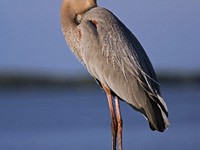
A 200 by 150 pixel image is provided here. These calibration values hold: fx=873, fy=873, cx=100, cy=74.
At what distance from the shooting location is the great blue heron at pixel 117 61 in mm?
7078

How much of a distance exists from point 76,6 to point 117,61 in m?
0.66

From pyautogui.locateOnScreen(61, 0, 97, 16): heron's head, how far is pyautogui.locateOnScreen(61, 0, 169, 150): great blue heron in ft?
0.33

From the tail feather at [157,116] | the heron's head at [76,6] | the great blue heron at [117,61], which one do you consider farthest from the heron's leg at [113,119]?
the heron's head at [76,6]

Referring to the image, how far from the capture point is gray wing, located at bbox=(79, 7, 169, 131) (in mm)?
7078

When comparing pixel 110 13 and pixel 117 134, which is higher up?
pixel 110 13

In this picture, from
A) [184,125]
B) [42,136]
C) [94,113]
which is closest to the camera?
[42,136]

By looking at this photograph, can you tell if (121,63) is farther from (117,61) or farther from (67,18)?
(67,18)

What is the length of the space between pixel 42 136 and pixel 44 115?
7153 mm

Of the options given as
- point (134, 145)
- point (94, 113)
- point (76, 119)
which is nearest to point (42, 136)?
point (134, 145)

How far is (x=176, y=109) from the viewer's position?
26844 millimetres

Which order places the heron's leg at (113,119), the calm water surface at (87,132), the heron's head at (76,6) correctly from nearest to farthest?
the heron's leg at (113,119) < the heron's head at (76,6) < the calm water surface at (87,132)

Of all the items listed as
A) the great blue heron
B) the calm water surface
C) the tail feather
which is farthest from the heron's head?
the calm water surface

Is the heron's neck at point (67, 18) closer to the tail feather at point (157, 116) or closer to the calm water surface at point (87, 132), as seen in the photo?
the tail feather at point (157, 116)

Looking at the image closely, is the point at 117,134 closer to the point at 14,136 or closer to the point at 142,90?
the point at 142,90
